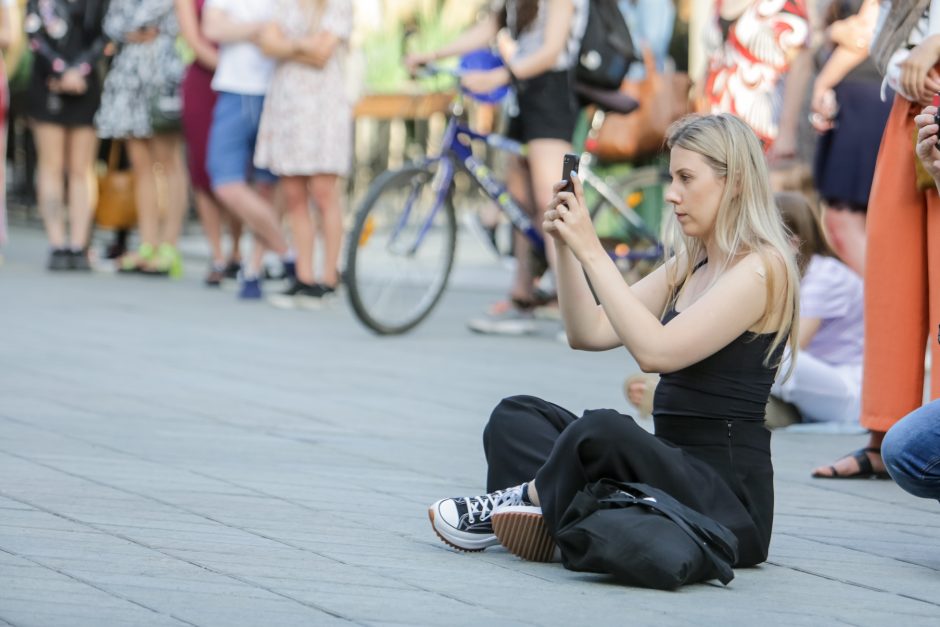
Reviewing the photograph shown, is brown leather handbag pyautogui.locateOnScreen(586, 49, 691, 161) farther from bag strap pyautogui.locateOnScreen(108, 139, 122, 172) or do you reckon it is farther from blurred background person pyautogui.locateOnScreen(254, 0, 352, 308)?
bag strap pyautogui.locateOnScreen(108, 139, 122, 172)

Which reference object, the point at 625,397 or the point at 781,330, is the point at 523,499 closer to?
the point at 781,330

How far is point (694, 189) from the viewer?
4.15 m

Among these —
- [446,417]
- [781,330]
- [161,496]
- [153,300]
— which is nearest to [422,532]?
[161,496]

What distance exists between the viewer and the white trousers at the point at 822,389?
643 cm

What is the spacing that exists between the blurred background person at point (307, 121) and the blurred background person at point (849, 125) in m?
3.29

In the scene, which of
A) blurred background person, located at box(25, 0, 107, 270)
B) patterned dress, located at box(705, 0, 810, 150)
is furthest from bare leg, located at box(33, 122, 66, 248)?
patterned dress, located at box(705, 0, 810, 150)

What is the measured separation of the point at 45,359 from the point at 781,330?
422 centimetres

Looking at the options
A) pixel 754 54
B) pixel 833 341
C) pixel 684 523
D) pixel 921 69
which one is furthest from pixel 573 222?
pixel 754 54

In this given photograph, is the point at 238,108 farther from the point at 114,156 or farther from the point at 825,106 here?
the point at 825,106

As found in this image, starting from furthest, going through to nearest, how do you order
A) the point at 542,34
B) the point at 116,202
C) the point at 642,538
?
the point at 116,202 < the point at 542,34 < the point at 642,538

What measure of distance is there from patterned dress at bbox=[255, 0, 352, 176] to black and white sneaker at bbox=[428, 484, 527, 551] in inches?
225

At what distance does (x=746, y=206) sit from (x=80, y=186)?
26.4ft

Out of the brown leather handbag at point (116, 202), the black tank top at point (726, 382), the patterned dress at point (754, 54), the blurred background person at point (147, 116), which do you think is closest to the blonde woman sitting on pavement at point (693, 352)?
the black tank top at point (726, 382)

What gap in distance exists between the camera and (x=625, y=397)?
22.9 ft
